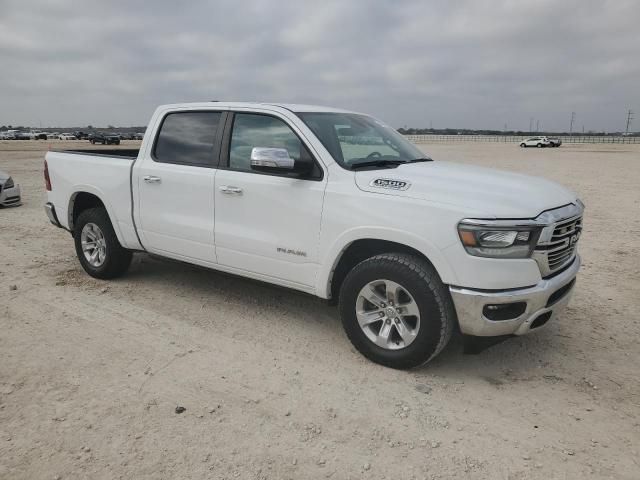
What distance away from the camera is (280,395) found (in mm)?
3400

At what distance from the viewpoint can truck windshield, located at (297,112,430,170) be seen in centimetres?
407

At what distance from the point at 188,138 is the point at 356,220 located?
201cm

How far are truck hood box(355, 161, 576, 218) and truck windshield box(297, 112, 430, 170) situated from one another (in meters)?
0.23

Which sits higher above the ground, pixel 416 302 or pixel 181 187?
pixel 181 187

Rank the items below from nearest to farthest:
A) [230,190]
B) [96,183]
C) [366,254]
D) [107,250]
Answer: [366,254] < [230,190] < [96,183] < [107,250]

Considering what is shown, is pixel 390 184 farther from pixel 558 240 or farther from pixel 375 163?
pixel 558 240

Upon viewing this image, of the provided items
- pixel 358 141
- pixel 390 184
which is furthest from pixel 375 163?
pixel 390 184

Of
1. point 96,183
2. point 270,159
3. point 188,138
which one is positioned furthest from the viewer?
point 96,183

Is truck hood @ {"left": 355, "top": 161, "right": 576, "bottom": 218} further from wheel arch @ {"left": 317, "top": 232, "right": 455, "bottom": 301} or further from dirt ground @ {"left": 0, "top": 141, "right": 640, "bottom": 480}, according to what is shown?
dirt ground @ {"left": 0, "top": 141, "right": 640, "bottom": 480}

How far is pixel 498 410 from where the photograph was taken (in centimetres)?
328

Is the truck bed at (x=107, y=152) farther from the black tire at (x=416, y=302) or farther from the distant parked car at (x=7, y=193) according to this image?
the distant parked car at (x=7, y=193)

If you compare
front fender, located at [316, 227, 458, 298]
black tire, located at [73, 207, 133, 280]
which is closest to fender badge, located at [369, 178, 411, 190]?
front fender, located at [316, 227, 458, 298]

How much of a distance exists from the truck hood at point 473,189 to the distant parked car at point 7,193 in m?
9.40

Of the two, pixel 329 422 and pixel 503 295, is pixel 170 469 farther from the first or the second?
pixel 503 295
